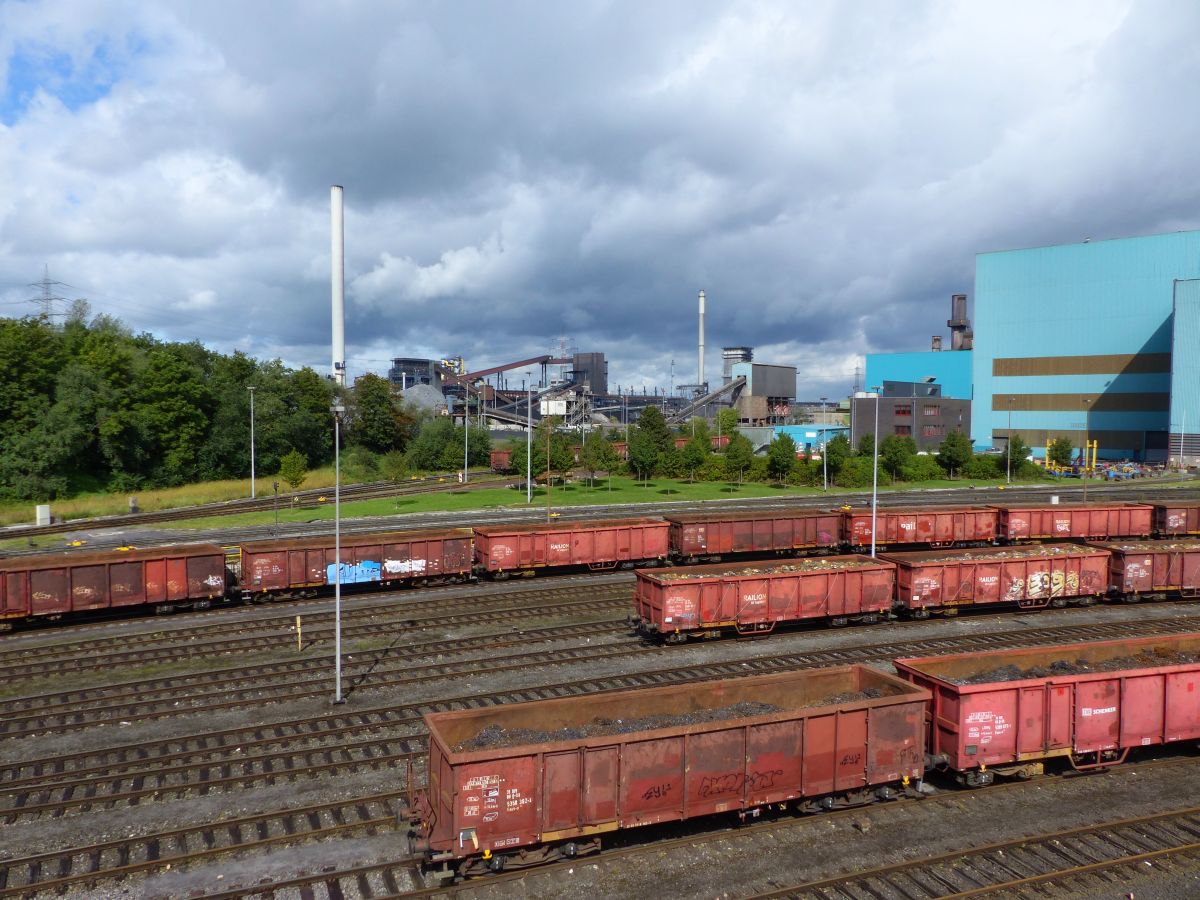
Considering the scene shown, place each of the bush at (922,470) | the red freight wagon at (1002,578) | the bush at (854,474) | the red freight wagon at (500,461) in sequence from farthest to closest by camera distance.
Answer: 1. the red freight wagon at (500,461)
2. the bush at (922,470)
3. the bush at (854,474)
4. the red freight wagon at (1002,578)

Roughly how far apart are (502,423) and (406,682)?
463 feet

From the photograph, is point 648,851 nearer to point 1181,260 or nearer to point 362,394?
point 362,394

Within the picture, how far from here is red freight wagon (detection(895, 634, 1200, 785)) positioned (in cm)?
1337

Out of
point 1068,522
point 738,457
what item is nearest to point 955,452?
point 738,457

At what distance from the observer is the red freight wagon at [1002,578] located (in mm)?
25844

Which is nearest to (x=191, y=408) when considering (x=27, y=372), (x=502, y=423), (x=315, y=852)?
(x=27, y=372)

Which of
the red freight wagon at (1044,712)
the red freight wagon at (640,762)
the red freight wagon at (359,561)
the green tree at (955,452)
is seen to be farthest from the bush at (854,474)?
the red freight wagon at (640,762)

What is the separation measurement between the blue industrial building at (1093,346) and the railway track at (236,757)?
99310 millimetres

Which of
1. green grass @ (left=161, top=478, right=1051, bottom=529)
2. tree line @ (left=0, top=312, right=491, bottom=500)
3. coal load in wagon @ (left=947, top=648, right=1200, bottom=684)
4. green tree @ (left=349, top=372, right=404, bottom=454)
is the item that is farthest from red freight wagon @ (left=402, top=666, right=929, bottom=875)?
green tree @ (left=349, top=372, right=404, bottom=454)

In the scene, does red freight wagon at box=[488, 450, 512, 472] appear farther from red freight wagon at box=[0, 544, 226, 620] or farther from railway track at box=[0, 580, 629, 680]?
red freight wagon at box=[0, 544, 226, 620]

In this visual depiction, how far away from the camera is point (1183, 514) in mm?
40750

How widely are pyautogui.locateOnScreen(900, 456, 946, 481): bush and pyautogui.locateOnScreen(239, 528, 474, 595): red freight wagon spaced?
58.6 meters

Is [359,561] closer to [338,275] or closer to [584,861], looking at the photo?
[584,861]

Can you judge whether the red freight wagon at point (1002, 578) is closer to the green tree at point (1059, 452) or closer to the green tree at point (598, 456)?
the green tree at point (598, 456)
